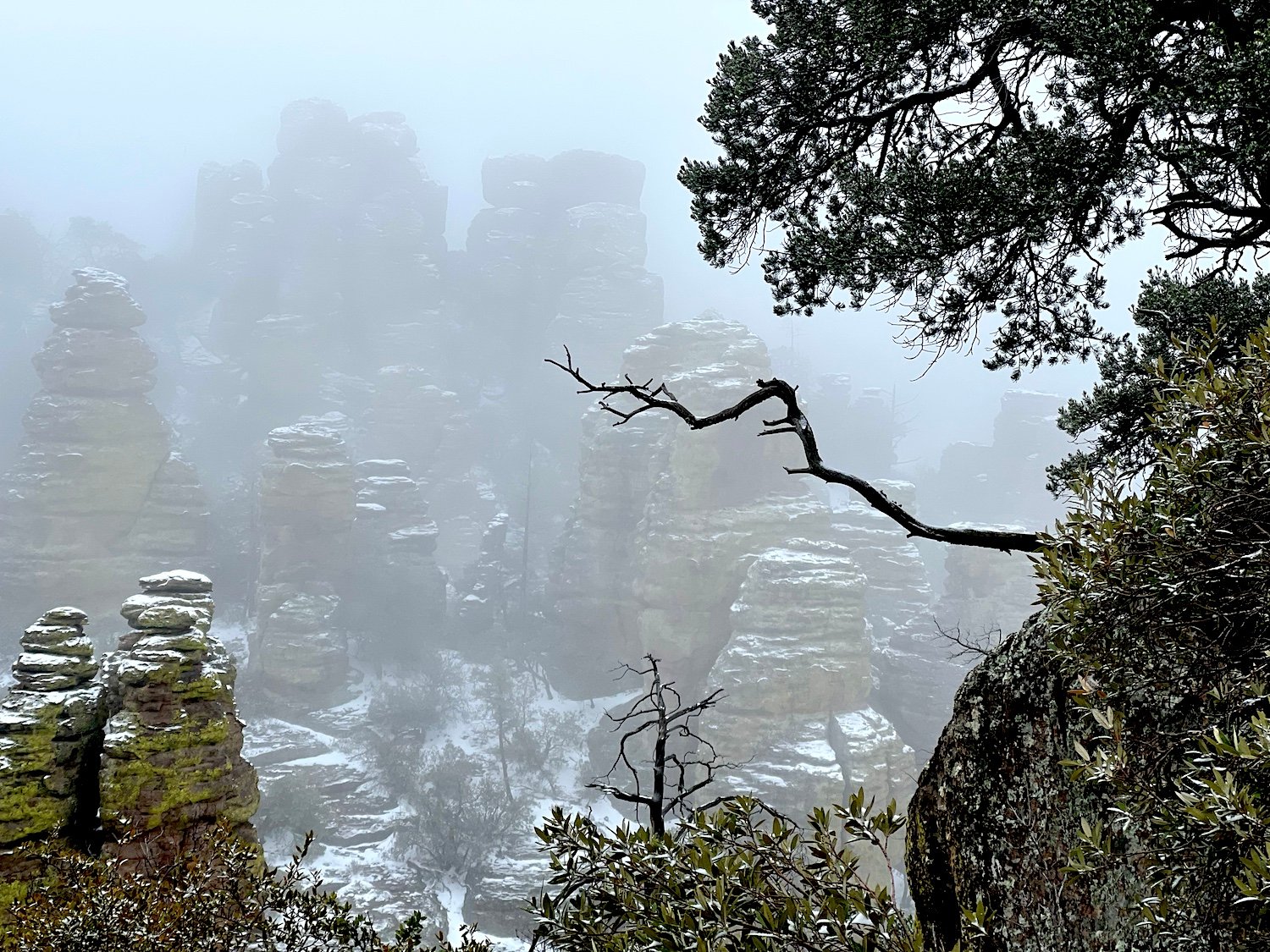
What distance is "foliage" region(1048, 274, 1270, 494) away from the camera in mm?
4656

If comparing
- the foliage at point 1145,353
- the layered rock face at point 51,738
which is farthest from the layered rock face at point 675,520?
the foliage at point 1145,353

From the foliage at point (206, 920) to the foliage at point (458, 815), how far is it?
95.7 feet

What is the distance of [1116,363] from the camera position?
211 inches

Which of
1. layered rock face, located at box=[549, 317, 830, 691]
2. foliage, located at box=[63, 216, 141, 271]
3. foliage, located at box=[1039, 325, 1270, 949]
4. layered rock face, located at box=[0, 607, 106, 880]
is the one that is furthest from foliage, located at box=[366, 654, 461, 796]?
foliage, located at box=[63, 216, 141, 271]

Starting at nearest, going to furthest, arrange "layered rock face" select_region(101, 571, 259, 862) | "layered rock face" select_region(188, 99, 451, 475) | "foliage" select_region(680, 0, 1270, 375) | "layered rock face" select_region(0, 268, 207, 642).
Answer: "foliage" select_region(680, 0, 1270, 375) → "layered rock face" select_region(101, 571, 259, 862) → "layered rock face" select_region(0, 268, 207, 642) → "layered rock face" select_region(188, 99, 451, 475)

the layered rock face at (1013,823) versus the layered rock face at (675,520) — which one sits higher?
the layered rock face at (675,520)

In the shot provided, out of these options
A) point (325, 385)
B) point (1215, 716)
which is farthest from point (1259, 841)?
point (325, 385)

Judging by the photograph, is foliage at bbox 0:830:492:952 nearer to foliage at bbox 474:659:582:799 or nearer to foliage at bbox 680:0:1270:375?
foliage at bbox 680:0:1270:375

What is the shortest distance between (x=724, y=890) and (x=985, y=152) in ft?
14.7

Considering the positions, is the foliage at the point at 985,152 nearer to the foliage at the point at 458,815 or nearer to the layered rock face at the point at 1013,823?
the layered rock face at the point at 1013,823

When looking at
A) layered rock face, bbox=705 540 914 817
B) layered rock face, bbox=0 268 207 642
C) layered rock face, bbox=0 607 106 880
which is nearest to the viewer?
layered rock face, bbox=0 607 106 880

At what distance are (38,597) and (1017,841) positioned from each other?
54923mm

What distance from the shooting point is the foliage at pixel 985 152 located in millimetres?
3568

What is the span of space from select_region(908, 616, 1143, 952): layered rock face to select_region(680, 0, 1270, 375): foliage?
2.56 meters
